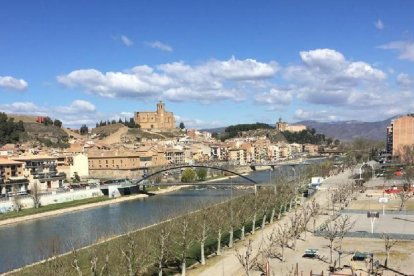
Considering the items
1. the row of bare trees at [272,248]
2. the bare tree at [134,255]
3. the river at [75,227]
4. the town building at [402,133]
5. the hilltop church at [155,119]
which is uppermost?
the hilltop church at [155,119]

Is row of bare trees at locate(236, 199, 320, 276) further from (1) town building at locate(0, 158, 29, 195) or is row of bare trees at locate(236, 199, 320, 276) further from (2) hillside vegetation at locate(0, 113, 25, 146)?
(2) hillside vegetation at locate(0, 113, 25, 146)

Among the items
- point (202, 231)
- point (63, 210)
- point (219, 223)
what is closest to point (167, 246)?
point (202, 231)

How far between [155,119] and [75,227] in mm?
84803

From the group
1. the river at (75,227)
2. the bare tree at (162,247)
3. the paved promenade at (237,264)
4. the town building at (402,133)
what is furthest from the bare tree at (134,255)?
the town building at (402,133)

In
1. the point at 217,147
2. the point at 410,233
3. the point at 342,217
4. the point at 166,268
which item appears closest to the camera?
the point at 166,268

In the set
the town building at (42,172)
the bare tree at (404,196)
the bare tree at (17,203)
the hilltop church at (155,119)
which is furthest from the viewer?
the hilltop church at (155,119)

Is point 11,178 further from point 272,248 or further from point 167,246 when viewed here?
point 272,248

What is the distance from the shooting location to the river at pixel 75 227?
1970 centimetres

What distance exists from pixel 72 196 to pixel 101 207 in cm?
283

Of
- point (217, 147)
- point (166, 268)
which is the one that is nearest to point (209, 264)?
point (166, 268)

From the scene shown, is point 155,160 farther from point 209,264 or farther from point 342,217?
point 209,264

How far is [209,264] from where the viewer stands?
1573 centimetres

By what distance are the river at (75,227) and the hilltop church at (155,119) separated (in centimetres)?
7131

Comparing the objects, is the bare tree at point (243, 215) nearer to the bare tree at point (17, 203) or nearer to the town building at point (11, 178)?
the bare tree at point (17, 203)
